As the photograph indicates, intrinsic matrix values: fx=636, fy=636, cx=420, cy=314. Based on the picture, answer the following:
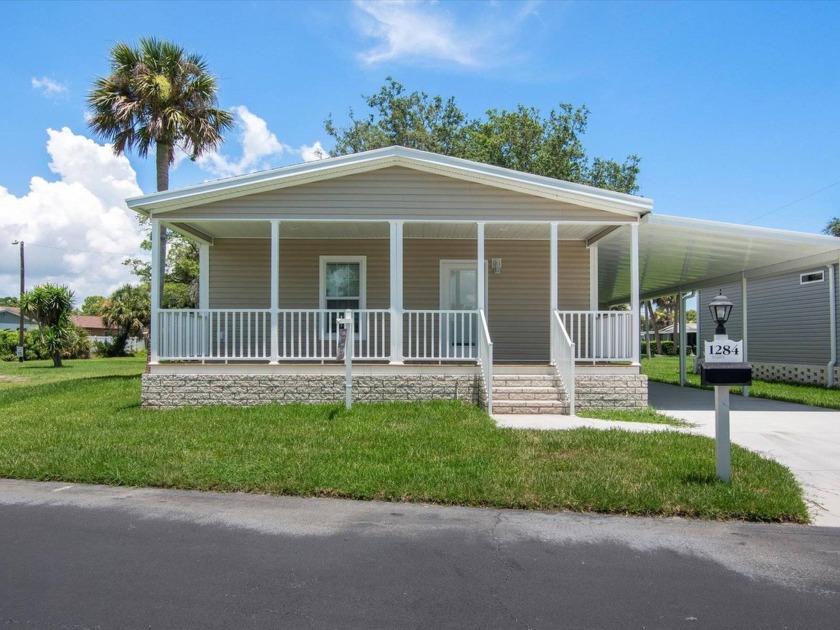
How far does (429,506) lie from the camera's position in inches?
209

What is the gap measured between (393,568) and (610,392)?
7.00 meters

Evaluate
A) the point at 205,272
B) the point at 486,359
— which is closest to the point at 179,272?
the point at 205,272

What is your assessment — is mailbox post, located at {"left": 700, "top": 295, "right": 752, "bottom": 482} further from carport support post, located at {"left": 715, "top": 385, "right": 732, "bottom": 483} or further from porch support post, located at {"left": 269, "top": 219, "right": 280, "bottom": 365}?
porch support post, located at {"left": 269, "top": 219, "right": 280, "bottom": 365}

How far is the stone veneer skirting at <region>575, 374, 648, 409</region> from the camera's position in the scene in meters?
10.1

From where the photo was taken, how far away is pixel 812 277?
54.8ft

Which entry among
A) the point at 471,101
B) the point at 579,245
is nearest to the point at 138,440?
the point at 579,245

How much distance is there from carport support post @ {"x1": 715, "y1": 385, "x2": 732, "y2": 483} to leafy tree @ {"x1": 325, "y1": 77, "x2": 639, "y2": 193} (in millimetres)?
24412

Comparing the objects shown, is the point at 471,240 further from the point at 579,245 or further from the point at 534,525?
the point at 534,525

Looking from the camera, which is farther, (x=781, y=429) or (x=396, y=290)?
(x=396, y=290)

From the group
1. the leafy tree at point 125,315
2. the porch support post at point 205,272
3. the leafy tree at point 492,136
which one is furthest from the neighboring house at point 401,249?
the leafy tree at point 125,315

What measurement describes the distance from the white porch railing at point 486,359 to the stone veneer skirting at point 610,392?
1524 mm

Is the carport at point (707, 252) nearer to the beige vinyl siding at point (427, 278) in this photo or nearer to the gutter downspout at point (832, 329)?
the gutter downspout at point (832, 329)

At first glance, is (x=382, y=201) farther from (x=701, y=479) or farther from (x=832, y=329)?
(x=832, y=329)

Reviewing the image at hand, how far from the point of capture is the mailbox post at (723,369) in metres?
5.30
